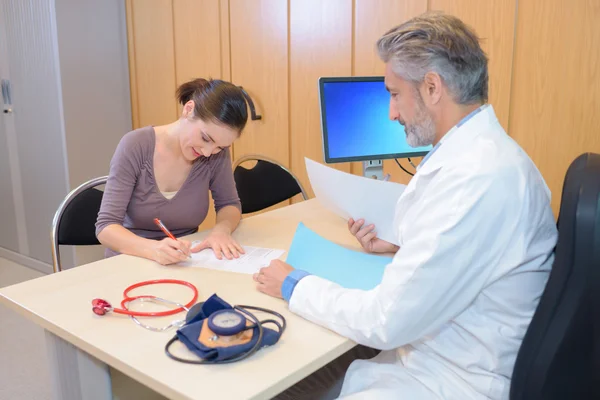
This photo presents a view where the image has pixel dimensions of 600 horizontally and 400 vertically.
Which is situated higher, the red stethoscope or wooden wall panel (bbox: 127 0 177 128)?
wooden wall panel (bbox: 127 0 177 128)

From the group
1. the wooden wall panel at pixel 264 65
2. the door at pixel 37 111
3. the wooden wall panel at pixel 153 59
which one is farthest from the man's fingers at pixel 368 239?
the door at pixel 37 111

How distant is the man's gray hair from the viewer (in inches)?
41.1

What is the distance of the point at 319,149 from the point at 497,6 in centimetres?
110

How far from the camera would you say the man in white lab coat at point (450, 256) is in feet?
2.98

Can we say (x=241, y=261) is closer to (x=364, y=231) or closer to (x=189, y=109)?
(x=364, y=231)

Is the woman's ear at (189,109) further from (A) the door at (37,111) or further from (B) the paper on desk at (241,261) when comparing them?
(A) the door at (37,111)

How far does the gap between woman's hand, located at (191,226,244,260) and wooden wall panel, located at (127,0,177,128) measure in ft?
6.84

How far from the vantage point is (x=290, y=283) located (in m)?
1.13

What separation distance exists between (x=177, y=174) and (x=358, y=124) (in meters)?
0.68

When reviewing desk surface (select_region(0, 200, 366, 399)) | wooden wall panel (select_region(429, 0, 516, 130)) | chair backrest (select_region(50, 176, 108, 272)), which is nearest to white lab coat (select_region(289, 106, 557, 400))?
desk surface (select_region(0, 200, 366, 399))

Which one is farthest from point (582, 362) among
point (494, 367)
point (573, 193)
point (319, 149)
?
point (319, 149)

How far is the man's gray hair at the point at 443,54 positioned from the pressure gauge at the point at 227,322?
604 millimetres

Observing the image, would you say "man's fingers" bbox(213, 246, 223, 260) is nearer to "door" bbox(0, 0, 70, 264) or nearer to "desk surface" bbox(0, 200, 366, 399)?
"desk surface" bbox(0, 200, 366, 399)

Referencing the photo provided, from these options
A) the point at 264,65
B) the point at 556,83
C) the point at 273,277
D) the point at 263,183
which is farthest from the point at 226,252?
the point at 264,65
